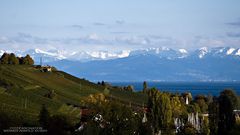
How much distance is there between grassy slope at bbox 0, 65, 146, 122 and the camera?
4542 inches

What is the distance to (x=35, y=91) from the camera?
5797 inches

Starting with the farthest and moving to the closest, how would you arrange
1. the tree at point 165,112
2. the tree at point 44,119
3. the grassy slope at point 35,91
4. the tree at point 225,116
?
the tree at point 225,116 < the grassy slope at point 35,91 < the tree at point 165,112 < the tree at point 44,119

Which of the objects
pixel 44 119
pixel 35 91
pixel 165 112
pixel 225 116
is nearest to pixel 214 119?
pixel 225 116

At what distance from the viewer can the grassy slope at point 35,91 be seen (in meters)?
115

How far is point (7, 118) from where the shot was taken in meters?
89.5

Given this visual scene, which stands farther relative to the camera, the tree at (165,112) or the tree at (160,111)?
the tree at (165,112)

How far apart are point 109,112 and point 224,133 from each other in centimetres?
3891

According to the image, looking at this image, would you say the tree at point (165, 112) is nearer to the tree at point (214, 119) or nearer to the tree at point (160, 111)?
the tree at point (160, 111)

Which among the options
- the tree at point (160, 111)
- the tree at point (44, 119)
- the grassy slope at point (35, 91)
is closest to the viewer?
the tree at point (44, 119)

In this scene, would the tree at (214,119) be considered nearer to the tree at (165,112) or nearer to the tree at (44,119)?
the tree at (165,112)

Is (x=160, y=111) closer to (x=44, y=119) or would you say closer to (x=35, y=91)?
(x=44, y=119)

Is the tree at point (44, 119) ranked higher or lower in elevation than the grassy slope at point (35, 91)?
lower

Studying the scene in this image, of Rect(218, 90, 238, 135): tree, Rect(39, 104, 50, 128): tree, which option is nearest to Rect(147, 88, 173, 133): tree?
Rect(218, 90, 238, 135): tree

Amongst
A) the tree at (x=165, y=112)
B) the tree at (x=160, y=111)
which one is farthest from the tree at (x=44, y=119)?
the tree at (x=165, y=112)
